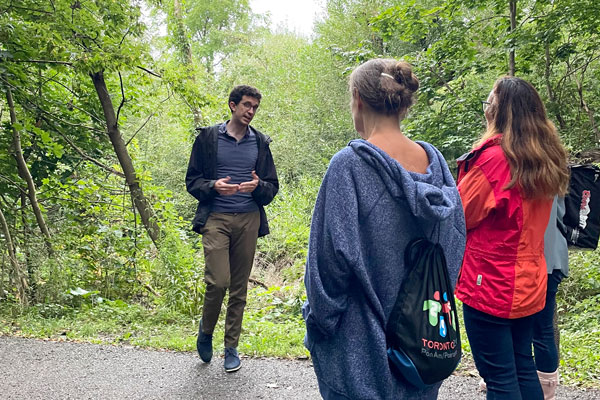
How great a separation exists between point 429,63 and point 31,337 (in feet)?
23.2

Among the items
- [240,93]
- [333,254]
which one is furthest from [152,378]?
[333,254]

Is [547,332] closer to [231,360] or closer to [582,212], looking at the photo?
[582,212]

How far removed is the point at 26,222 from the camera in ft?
26.7

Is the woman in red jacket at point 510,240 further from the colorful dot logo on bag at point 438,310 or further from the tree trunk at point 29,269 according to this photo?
the tree trunk at point 29,269

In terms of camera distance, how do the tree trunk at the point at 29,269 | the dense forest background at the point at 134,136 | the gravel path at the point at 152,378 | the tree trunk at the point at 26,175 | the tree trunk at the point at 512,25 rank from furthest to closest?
the tree trunk at the point at 512,25 < the tree trunk at the point at 26,175 < the tree trunk at the point at 29,269 < the dense forest background at the point at 134,136 < the gravel path at the point at 152,378

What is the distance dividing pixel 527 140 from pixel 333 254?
139 centimetres

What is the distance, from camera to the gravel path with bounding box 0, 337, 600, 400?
12.6 feet

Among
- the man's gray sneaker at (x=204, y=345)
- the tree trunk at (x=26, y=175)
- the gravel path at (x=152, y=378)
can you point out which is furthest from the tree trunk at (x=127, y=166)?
the man's gray sneaker at (x=204, y=345)

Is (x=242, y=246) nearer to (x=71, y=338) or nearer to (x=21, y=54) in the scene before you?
(x=71, y=338)

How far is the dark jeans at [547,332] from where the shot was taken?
2930mm

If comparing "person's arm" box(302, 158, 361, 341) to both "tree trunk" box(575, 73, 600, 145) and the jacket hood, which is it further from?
"tree trunk" box(575, 73, 600, 145)

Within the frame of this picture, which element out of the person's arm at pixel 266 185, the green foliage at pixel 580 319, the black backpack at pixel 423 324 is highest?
the person's arm at pixel 266 185

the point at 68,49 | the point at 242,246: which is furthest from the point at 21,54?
the point at 242,246

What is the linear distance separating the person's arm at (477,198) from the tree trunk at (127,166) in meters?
6.22
